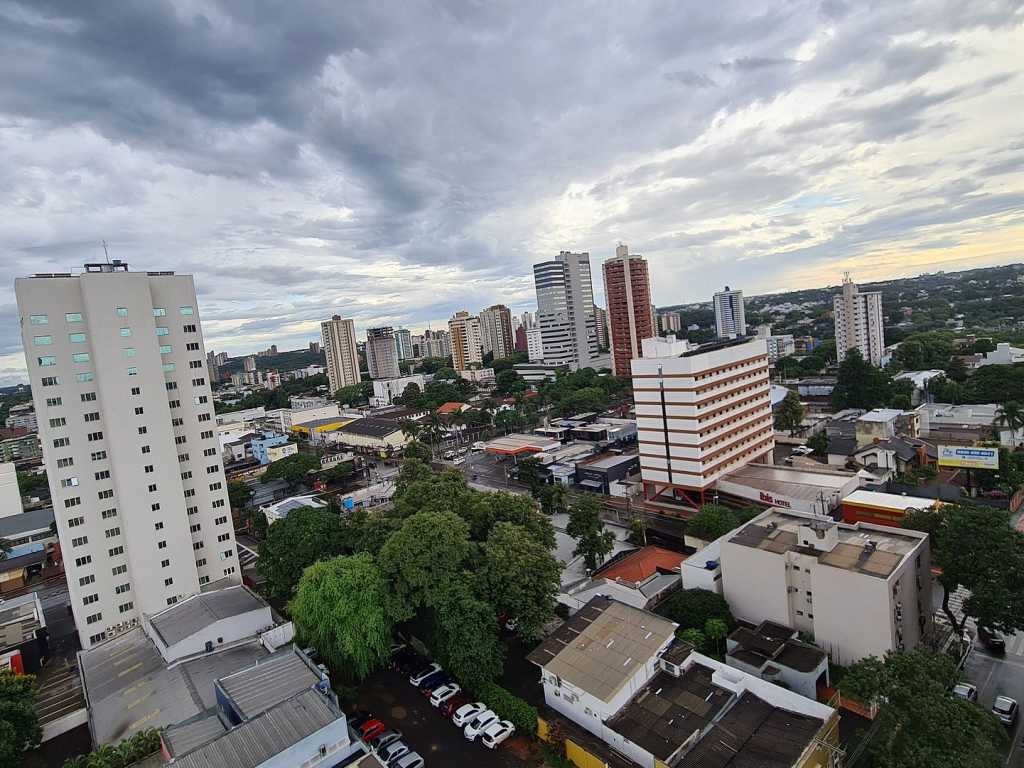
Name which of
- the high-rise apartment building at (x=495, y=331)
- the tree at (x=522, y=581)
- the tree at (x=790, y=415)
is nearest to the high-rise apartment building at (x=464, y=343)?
the high-rise apartment building at (x=495, y=331)

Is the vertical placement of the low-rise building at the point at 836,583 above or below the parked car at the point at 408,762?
above

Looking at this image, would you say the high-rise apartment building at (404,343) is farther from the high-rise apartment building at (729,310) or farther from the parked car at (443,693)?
the parked car at (443,693)

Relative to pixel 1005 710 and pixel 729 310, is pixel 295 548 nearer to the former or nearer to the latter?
pixel 1005 710

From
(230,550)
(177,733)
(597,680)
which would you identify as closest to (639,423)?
(597,680)

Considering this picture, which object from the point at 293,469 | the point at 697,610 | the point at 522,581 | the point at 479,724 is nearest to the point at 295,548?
the point at 522,581

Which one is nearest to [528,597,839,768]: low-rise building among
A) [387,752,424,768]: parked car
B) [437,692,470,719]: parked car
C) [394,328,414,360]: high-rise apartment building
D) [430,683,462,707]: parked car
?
[437,692,470,719]: parked car

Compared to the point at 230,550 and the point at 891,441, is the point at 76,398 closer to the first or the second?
the point at 230,550
